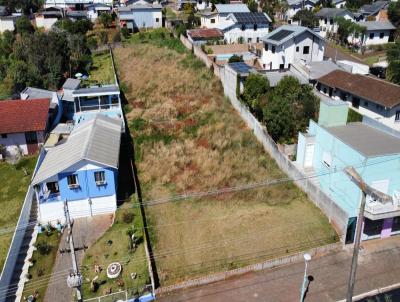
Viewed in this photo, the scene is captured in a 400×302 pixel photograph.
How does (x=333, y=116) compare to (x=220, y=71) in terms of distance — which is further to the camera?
(x=220, y=71)

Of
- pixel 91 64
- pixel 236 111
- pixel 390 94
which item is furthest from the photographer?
pixel 91 64

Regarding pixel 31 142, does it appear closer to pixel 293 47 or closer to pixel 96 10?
pixel 293 47

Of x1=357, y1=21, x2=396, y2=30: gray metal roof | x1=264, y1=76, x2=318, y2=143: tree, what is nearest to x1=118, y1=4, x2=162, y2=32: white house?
x1=357, y1=21, x2=396, y2=30: gray metal roof

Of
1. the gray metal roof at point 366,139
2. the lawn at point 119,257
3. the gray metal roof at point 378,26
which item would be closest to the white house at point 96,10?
the gray metal roof at point 378,26

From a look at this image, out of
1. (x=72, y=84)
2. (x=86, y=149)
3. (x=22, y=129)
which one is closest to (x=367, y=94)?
(x=86, y=149)

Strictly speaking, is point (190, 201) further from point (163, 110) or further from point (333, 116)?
point (163, 110)

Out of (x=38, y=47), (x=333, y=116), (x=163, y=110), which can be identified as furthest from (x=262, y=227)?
(x=38, y=47)

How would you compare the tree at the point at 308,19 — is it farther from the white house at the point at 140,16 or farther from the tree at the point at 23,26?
the tree at the point at 23,26
